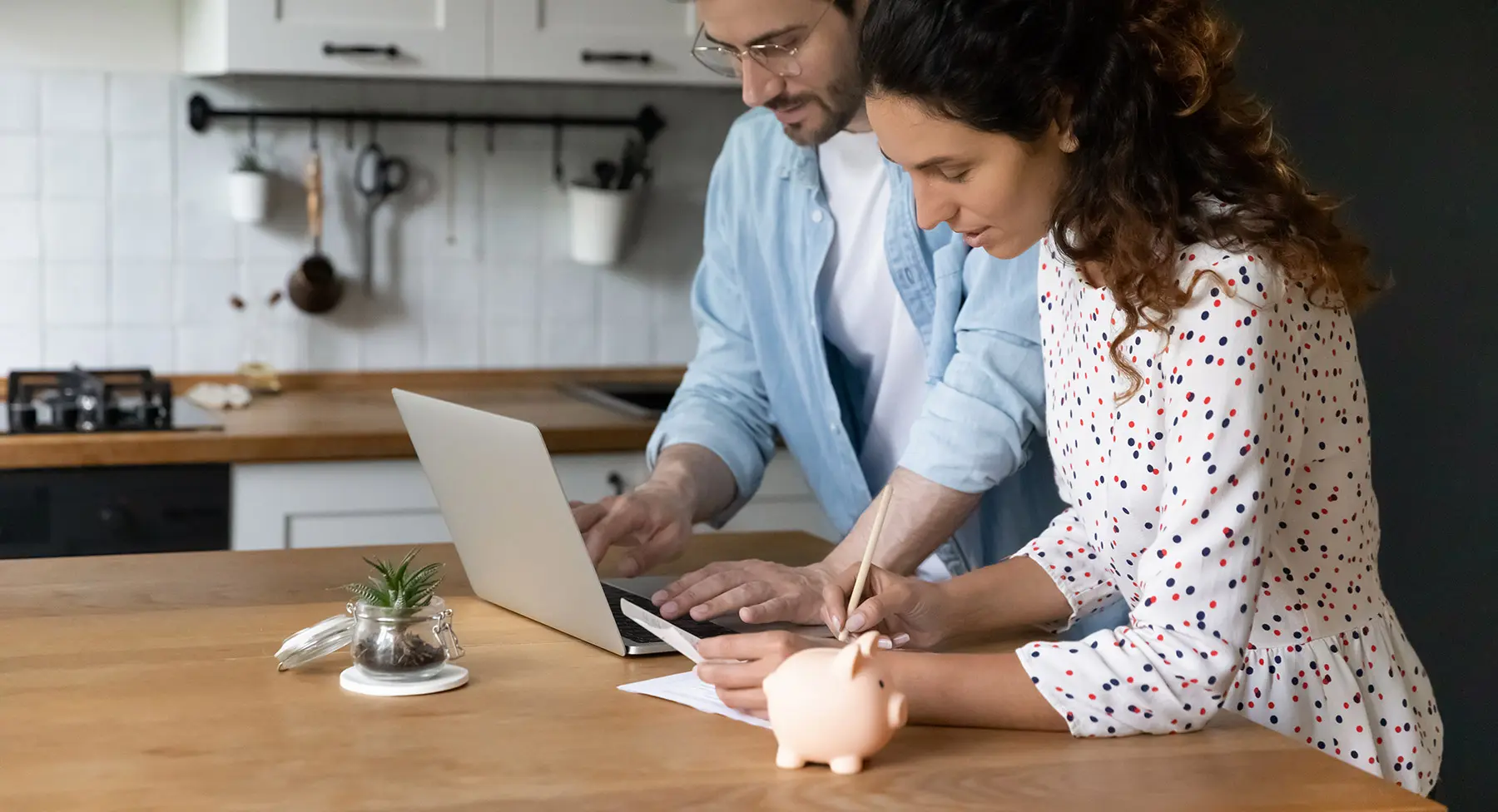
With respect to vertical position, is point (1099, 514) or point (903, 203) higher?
point (903, 203)

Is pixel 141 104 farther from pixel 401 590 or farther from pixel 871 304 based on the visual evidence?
pixel 401 590

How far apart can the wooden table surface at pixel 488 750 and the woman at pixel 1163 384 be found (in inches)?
2.3

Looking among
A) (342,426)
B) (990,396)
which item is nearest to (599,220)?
(342,426)

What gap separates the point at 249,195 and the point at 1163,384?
7.52ft

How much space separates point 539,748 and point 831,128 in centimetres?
91

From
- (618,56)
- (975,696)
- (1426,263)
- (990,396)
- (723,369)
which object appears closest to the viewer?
(975,696)

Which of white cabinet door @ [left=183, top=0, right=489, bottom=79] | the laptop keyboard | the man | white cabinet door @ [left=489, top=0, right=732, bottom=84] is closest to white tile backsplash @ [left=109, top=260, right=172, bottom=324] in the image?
white cabinet door @ [left=183, top=0, right=489, bottom=79]

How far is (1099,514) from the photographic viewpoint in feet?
4.40

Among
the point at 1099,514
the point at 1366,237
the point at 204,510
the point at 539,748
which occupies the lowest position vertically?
the point at 204,510

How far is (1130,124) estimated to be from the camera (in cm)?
120

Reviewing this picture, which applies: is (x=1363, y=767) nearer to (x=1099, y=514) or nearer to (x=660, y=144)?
(x=1099, y=514)

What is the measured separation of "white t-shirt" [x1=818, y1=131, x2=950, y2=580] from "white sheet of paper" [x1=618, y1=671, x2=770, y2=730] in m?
0.68

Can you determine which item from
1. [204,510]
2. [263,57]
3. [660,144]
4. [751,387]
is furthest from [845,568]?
[660,144]

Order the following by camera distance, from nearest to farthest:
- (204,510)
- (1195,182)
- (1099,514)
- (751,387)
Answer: (1195,182)
(1099,514)
(751,387)
(204,510)
